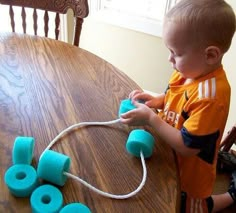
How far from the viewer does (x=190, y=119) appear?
650 millimetres

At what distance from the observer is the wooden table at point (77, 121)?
1.83 ft

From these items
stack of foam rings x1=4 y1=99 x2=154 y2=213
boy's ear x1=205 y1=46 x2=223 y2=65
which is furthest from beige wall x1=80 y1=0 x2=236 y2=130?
stack of foam rings x1=4 y1=99 x2=154 y2=213

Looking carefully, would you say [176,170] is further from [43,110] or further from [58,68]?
[58,68]

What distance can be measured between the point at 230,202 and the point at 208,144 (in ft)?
1.32

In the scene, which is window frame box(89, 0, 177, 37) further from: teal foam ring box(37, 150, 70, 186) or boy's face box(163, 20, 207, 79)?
teal foam ring box(37, 150, 70, 186)

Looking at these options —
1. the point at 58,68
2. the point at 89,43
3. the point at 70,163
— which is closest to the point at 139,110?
the point at 70,163

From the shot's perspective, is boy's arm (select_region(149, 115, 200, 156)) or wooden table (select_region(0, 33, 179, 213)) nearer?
wooden table (select_region(0, 33, 179, 213))

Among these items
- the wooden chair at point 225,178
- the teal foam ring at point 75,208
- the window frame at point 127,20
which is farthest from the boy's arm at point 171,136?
the window frame at point 127,20

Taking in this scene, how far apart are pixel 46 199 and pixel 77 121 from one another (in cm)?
24

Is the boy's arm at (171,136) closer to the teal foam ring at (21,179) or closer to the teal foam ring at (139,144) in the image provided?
the teal foam ring at (139,144)

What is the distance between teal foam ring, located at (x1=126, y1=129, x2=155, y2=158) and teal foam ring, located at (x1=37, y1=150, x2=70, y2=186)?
156 mm

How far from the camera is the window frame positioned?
1728mm

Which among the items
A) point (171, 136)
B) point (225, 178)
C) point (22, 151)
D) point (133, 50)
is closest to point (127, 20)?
point (133, 50)

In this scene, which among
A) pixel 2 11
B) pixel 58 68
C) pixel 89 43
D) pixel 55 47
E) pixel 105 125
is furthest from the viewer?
pixel 89 43
